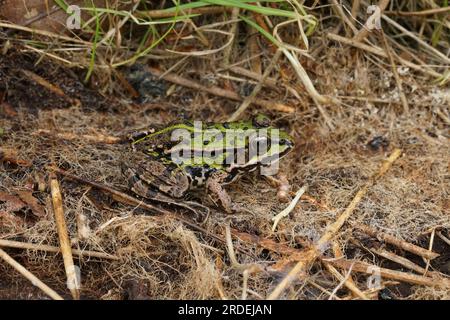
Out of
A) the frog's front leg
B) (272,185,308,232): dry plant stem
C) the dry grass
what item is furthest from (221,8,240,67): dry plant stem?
(272,185,308,232): dry plant stem

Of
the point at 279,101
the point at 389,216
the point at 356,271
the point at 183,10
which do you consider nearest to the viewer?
the point at 356,271

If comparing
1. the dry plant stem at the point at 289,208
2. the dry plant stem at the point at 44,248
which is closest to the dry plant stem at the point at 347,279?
the dry plant stem at the point at 289,208

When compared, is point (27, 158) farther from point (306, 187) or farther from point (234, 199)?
point (306, 187)

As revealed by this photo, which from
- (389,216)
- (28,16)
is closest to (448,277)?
(389,216)

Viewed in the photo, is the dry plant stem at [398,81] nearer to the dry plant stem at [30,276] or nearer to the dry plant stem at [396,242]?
the dry plant stem at [396,242]

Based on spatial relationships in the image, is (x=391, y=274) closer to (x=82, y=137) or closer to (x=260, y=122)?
(x=260, y=122)
